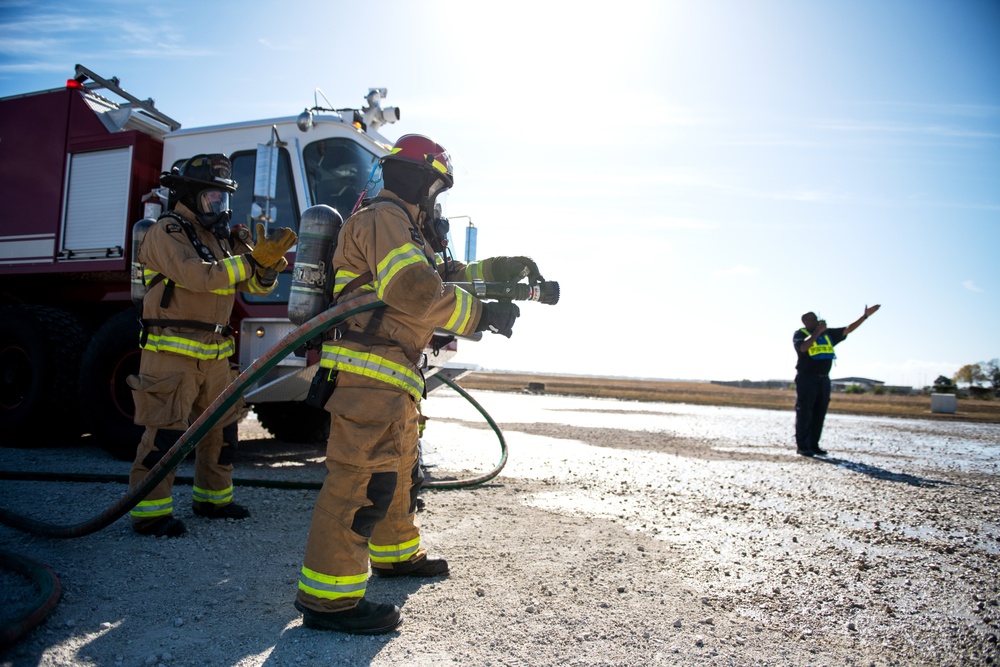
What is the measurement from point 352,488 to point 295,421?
540 centimetres

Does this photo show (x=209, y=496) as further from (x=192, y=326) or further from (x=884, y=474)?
(x=884, y=474)

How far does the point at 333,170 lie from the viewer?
602cm

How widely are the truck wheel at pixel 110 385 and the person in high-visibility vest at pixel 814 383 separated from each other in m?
7.91

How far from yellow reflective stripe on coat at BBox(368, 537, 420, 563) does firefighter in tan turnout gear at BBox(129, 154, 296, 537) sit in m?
1.23

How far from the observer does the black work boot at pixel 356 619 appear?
8.71 ft

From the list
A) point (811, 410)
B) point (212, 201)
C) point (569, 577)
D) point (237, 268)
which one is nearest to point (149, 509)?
point (237, 268)

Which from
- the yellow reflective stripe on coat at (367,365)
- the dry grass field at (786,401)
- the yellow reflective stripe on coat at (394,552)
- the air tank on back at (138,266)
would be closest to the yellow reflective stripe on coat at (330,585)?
the yellow reflective stripe on coat at (394,552)

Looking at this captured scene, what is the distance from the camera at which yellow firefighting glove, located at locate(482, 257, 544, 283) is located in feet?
11.3

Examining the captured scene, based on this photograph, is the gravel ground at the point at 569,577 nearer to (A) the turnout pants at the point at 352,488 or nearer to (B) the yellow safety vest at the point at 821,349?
(A) the turnout pants at the point at 352,488

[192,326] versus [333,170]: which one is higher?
[333,170]

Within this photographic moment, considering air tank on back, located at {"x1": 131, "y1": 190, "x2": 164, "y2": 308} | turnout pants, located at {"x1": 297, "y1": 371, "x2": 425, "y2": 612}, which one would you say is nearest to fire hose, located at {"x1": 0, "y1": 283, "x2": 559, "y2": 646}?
turnout pants, located at {"x1": 297, "y1": 371, "x2": 425, "y2": 612}

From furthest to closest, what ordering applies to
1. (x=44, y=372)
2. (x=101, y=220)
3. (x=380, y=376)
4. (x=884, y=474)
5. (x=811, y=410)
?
(x=811, y=410), (x=884, y=474), (x=101, y=220), (x=44, y=372), (x=380, y=376)

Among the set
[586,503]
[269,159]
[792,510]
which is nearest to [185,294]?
[269,159]

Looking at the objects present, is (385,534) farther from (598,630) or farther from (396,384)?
(598,630)
